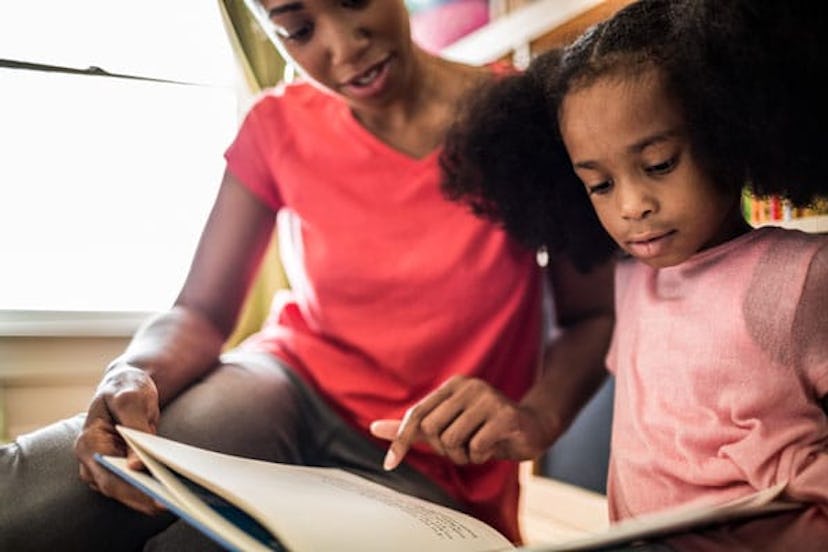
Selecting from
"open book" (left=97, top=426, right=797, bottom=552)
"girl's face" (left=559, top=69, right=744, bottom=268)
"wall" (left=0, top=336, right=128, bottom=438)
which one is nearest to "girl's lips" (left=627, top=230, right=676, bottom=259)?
"girl's face" (left=559, top=69, right=744, bottom=268)

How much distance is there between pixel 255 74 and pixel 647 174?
0.36 metres

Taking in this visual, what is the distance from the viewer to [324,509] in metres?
0.36

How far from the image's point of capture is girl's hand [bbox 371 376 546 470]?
0.45 metres

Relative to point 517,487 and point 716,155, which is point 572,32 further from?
point 517,487

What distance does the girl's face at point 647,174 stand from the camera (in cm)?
37

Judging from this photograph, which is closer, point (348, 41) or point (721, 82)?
point (721, 82)

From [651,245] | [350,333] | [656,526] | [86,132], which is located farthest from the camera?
[350,333]

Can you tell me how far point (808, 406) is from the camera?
1.15ft

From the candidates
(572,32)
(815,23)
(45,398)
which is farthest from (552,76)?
(45,398)

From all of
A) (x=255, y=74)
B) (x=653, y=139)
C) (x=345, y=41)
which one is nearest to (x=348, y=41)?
(x=345, y=41)

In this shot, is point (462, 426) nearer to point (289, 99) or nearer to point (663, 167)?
point (663, 167)

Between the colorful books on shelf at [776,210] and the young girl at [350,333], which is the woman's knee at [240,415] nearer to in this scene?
the young girl at [350,333]

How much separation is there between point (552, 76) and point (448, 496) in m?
0.28

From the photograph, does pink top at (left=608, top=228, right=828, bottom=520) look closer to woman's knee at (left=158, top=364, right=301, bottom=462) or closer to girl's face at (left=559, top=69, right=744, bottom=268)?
girl's face at (left=559, top=69, right=744, bottom=268)
